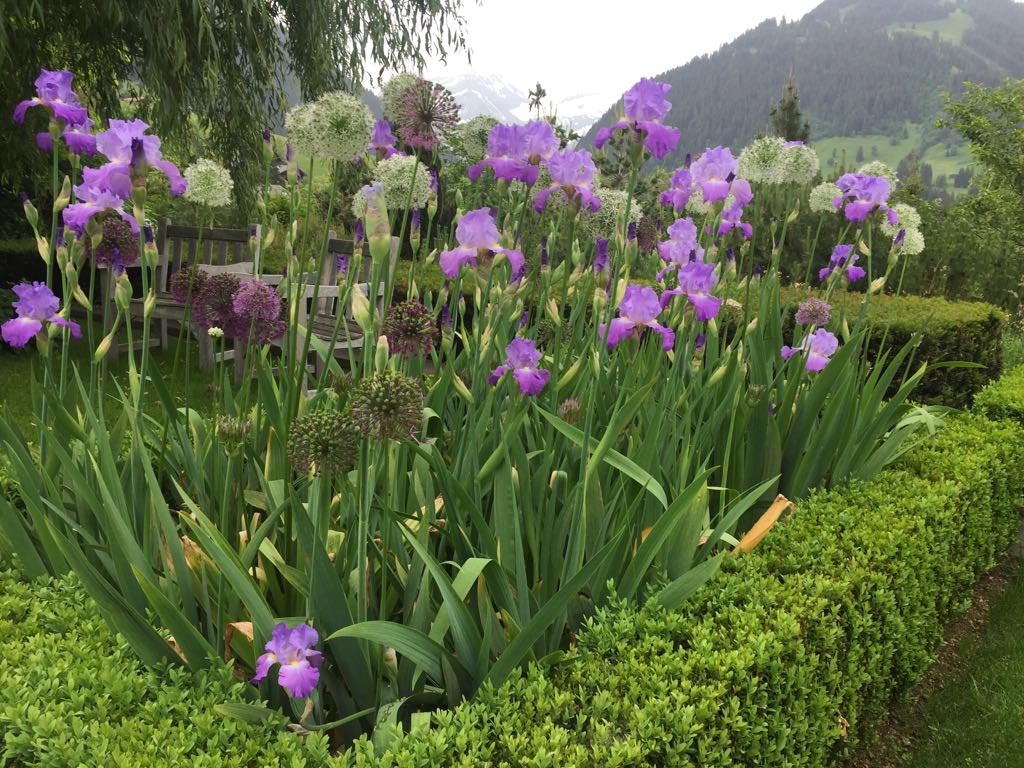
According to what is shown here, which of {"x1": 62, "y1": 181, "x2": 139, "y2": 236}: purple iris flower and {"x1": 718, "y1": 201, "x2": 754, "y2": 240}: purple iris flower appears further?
{"x1": 718, "y1": 201, "x2": 754, "y2": 240}: purple iris flower

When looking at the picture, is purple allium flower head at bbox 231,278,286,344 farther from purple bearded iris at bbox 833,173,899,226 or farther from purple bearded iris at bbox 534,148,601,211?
purple bearded iris at bbox 833,173,899,226

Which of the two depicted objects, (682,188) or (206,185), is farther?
(682,188)

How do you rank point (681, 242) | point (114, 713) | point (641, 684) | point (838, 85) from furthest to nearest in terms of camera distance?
1. point (838, 85)
2. point (681, 242)
3. point (641, 684)
4. point (114, 713)

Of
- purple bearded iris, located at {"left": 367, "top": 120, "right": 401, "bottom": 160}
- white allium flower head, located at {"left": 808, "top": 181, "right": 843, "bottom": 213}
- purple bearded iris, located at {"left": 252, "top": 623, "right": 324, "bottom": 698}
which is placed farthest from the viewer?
white allium flower head, located at {"left": 808, "top": 181, "right": 843, "bottom": 213}

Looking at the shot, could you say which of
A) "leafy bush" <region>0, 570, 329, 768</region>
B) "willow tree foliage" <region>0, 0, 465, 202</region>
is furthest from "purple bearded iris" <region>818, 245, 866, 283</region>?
"willow tree foliage" <region>0, 0, 465, 202</region>

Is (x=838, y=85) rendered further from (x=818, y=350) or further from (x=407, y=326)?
(x=407, y=326)

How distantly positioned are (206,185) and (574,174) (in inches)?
42.8

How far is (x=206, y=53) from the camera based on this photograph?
654 cm

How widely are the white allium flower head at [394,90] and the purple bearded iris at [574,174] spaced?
0.46 m

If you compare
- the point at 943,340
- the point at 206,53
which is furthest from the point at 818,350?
the point at 206,53

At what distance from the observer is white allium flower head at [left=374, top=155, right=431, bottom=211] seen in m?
2.07

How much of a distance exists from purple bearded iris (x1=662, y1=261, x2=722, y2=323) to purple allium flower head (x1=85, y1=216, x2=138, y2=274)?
149 centimetres

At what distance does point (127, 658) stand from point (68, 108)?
134 centimetres

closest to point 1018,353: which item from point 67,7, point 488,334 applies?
point 488,334
